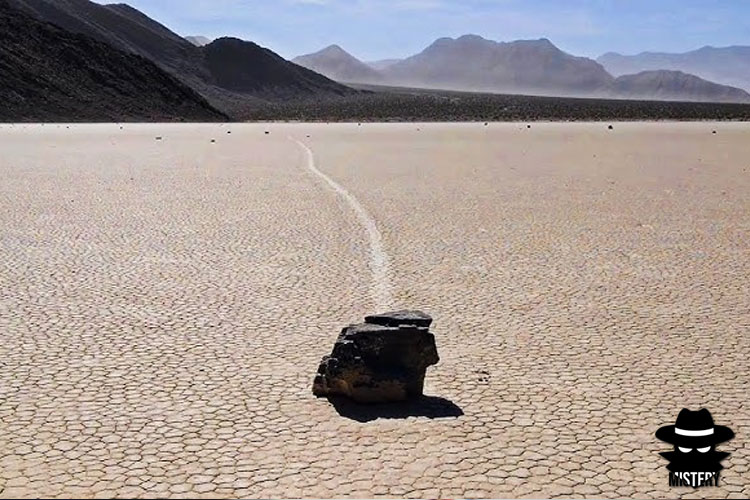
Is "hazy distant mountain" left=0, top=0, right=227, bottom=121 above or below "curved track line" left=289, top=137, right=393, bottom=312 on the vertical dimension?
above

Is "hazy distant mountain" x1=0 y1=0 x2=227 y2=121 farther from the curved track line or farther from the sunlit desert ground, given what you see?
the sunlit desert ground

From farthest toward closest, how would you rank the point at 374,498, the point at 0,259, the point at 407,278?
the point at 0,259
the point at 407,278
the point at 374,498

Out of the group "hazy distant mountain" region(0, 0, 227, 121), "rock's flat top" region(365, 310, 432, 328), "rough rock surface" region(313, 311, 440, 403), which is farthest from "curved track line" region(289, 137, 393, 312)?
"hazy distant mountain" region(0, 0, 227, 121)

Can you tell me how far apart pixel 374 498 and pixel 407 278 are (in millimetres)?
4438

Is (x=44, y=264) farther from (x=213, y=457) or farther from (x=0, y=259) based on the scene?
(x=213, y=457)

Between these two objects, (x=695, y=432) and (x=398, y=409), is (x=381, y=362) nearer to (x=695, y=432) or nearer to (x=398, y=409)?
(x=398, y=409)

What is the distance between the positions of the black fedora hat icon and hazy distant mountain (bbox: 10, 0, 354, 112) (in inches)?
4068

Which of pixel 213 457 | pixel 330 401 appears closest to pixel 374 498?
pixel 213 457

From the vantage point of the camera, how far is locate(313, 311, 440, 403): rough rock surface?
4.86 meters

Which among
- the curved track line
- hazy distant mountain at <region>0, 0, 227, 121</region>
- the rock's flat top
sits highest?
hazy distant mountain at <region>0, 0, 227, 121</region>

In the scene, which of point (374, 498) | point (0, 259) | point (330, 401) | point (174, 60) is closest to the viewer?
point (374, 498)

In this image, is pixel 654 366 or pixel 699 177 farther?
pixel 699 177

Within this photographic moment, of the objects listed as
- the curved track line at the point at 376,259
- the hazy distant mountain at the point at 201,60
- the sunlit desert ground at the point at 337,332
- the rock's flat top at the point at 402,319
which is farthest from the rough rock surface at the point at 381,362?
the hazy distant mountain at the point at 201,60

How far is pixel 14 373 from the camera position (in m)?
5.36
